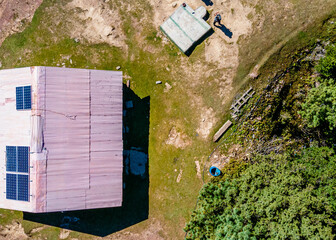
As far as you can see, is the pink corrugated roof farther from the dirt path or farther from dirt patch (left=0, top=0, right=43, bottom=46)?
the dirt path

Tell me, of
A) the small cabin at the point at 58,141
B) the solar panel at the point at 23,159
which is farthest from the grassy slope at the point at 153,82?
the solar panel at the point at 23,159

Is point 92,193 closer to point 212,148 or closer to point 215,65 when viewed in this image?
point 212,148

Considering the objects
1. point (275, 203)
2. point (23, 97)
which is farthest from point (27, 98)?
point (275, 203)

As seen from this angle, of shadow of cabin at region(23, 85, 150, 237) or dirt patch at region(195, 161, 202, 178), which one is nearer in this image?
dirt patch at region(195, 161, 202, 178)

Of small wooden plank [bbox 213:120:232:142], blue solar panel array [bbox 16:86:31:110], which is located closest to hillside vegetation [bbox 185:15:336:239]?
small wooden plank [bbox 213:120:232:142]

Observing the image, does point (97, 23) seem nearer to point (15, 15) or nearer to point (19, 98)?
point (15, 15)

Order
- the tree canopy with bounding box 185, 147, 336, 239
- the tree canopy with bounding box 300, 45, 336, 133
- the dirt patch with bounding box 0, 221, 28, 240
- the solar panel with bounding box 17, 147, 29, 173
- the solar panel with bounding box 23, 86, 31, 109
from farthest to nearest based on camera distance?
the dirt patch with bounding box 0, 221, 28, 240 → the solar panel with bounding box 23, 86, 31, 109 → the solar panel with bounding box 17, 147, 29, 173 → the tree canopy with bounding box 300, 45, 336, 133 → the tree canopy with bounding box 185, 147, 336, 239

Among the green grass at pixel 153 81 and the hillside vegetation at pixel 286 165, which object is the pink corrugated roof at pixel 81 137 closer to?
the green grass at pixel 153 81

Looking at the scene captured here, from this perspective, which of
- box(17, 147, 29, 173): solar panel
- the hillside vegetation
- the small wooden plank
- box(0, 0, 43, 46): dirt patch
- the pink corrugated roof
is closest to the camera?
the hillside vegetation

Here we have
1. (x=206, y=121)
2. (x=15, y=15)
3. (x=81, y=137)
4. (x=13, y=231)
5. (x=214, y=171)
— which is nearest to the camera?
(x=81, y=137)
